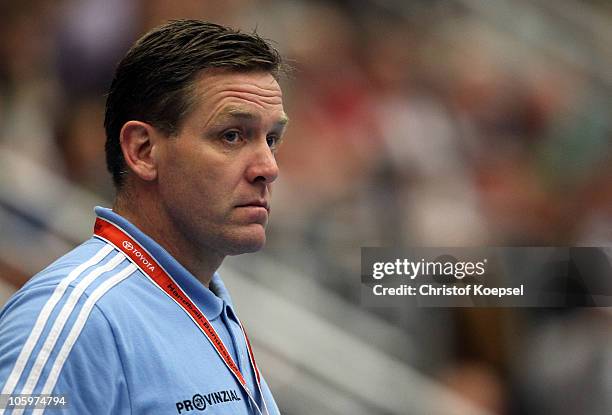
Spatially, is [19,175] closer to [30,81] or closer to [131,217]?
[30,81]

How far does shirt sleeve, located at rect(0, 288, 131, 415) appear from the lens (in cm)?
113

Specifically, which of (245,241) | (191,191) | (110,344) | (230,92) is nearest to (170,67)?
(230,92)

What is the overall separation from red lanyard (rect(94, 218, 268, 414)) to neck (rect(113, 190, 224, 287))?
6 centimetres

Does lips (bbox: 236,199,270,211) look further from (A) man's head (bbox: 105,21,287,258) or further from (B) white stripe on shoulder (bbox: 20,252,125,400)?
(B) white stripe on shoulder (bbox: 20,252,125,400)

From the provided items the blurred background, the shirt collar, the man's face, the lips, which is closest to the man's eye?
the man's face

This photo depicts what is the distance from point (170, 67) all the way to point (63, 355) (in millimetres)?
528

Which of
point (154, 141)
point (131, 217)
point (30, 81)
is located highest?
point (30, 81)

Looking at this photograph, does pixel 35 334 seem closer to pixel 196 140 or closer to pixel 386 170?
pixel 196 140

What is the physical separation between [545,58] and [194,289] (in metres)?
2.74

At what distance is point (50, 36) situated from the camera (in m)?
3.68

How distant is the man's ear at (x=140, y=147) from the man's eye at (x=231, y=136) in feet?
0.37

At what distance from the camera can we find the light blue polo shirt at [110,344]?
1144 mm

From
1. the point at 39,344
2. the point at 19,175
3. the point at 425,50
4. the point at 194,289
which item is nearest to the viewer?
the point at 39,344

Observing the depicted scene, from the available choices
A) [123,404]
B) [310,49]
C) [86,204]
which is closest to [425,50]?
[310,49]
